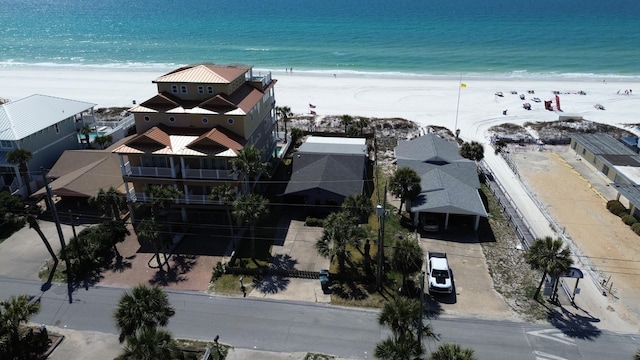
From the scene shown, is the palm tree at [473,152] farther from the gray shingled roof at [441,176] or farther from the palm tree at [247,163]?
the palm tree at [247,163]

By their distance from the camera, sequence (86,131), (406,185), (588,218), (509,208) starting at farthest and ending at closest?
(86,131) < (509,208) < (588,218) < (406,185)

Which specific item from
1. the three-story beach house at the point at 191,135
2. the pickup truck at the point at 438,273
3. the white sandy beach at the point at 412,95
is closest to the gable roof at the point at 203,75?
the three-story beach house at the point at 191,135

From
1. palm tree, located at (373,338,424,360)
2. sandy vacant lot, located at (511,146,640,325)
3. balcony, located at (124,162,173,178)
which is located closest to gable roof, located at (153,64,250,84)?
balcony, located at (124,162,173,178)

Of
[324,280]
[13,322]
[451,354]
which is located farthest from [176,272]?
[451,354]

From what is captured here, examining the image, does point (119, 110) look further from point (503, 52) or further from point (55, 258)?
point (503, 52)

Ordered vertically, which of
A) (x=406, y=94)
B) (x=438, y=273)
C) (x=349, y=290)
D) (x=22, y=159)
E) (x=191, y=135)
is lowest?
(x=349, y=290)

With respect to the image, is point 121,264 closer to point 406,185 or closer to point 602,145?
point 406,185

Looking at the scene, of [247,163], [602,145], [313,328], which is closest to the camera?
[313,328]
